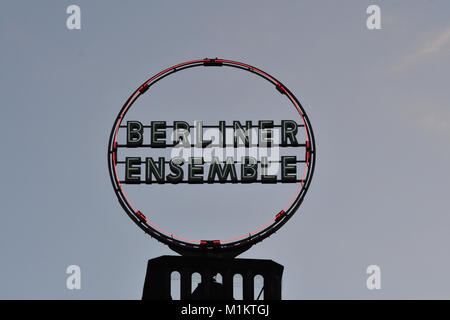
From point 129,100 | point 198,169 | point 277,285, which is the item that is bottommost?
point 277,285

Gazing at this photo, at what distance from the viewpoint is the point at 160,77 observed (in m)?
52.9

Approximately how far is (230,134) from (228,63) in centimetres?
366

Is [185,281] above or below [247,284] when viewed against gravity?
above

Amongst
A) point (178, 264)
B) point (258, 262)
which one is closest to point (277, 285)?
point (258, 262)

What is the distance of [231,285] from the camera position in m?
52.1
